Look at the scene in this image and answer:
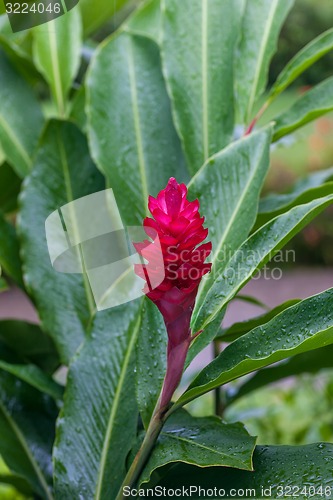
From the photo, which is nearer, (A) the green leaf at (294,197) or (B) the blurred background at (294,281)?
(A) the green leaf at (294,197)

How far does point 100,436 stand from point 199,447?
0.12 m

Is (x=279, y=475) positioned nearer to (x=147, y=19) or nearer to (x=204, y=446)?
(x=204, y=446)

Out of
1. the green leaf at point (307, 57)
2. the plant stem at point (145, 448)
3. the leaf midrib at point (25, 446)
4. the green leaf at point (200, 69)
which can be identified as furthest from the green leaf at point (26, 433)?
the green leaf at point (307, 57)

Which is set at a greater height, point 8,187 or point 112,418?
point 8,187

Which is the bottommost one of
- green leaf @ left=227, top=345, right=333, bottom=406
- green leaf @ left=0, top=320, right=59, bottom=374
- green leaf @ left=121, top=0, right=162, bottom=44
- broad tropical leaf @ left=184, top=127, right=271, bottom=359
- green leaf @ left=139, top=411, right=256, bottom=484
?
green leaf @ left=139, top=411, right=256, bottom=484

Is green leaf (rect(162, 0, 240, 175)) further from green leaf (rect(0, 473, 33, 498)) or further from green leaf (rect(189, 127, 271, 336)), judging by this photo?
green leaf (rect(0, 473, 33, 498))

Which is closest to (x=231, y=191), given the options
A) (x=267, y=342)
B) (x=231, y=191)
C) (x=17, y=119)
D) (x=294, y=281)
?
(x=231, y=191)

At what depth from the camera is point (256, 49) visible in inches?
24.7

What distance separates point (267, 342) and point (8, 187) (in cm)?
46

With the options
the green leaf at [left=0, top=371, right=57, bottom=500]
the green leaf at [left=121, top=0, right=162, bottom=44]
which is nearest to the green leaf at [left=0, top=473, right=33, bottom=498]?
the green leaf at [left=0, top=371, right=57, bottom=500]

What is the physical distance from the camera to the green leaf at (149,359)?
1.41 feet

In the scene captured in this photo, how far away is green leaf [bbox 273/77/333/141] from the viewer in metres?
0.58

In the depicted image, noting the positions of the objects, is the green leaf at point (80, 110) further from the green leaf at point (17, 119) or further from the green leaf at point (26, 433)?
the green leaf at point (26, 433)

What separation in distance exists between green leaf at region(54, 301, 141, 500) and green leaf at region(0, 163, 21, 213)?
0.28 meters
